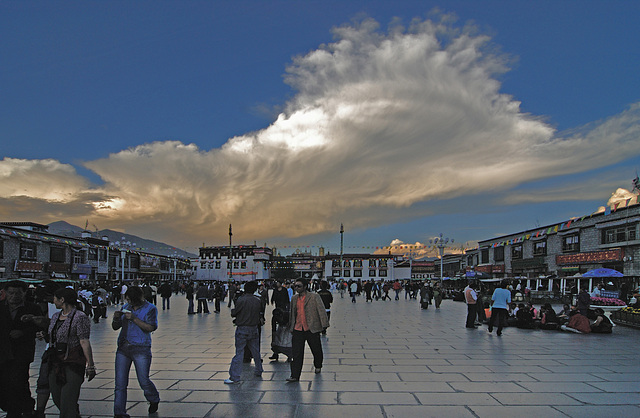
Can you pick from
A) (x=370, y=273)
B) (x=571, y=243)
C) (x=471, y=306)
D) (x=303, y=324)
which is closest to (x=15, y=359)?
(x=303, y=324)

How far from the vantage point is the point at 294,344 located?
274 inches

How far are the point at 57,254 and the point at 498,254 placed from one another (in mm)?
46830

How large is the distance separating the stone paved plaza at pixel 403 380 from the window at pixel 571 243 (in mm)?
26716

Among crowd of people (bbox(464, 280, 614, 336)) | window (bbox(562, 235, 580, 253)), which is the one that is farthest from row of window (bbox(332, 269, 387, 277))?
crowd of people (bbox(464, 280, 614, 336))

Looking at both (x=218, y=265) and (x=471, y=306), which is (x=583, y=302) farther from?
(x=218, y=265)

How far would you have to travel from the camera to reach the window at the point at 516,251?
46.7 m

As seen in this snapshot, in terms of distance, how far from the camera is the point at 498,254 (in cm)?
5309

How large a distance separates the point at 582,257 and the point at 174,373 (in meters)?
34.8

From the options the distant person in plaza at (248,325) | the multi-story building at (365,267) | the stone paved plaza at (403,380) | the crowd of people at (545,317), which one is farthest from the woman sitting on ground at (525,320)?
the multi-story building at (365,267)

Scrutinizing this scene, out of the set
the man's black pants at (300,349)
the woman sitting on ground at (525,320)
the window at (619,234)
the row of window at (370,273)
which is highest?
the window at (619,234)

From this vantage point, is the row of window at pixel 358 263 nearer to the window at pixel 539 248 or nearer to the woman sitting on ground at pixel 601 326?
the window at pixel 539 248

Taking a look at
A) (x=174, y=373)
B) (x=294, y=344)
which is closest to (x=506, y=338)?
(x=294, y=344)

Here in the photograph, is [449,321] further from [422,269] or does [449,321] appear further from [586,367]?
[422,269]

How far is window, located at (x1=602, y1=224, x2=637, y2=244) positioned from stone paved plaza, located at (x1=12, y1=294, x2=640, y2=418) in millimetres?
20736
